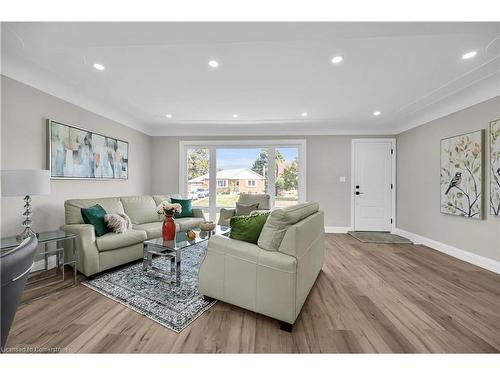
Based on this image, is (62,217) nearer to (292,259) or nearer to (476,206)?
(292,259)

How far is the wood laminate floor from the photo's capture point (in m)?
1.40

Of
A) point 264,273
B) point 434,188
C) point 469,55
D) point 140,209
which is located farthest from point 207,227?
point 434,188

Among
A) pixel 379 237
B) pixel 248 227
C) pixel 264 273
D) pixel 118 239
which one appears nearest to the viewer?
pixel 264 273

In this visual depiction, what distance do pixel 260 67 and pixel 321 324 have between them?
266 cm

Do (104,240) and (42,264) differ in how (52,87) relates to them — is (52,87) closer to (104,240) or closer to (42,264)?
(104,240)

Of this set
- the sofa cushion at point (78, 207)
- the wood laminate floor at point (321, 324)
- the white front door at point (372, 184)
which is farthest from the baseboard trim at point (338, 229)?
the sofa cushion at point (78, 207)

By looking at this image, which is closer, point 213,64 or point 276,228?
point 276,228

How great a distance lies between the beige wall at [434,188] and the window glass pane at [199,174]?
4463mm

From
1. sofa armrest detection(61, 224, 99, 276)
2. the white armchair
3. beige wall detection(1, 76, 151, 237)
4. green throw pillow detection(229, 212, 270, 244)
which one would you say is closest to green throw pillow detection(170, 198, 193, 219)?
beige wall detection(1, 76, 151, 237)

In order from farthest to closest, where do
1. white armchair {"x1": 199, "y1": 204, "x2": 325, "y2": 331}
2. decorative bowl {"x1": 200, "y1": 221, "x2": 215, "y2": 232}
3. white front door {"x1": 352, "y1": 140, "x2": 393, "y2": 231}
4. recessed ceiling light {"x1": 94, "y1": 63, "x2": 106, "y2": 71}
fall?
white front door {"x1": 352, "y1": 140, "x2": 393, "y2": 231}
decorative bowl {"x1": 200, "y1": 221, "x2": 215, "y2": 232}
recessed ceiling light {"x1": 94, "y1": 63, "x2": 106, "y2": 71}
white armchair {"x1": 199, "y1": 204, "x2": 325, "y2": 331}

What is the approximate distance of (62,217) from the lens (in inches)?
113

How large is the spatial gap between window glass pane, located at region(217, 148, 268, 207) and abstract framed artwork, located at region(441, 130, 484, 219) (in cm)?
329

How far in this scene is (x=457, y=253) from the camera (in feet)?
10.4

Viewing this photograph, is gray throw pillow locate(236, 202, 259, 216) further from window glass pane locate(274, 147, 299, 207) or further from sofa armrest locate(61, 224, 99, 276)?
sofa armrest locate(61, 224, 99, 276)
